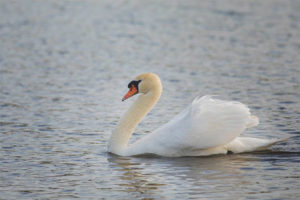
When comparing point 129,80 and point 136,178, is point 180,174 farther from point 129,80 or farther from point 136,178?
point 129,80

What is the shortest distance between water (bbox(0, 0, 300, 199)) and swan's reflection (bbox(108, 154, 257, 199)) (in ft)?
0.05

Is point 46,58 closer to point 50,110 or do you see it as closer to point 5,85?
point 5,85

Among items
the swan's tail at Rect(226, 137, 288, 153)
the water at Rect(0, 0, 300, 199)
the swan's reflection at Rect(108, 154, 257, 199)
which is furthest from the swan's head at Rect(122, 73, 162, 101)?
the swan's tail at Rect(226, 137, 288, 153)

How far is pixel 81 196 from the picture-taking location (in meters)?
7.95

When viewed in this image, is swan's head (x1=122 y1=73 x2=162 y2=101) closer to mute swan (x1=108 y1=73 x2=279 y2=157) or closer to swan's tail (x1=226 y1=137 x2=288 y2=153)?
mute swan (x1=108 y1=73 x2=279 y2=157)

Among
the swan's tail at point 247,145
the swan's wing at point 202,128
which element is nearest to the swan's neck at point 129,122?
the swan's wing at point 202,128

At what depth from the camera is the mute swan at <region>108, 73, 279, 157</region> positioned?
9602mm

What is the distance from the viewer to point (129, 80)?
1591cm

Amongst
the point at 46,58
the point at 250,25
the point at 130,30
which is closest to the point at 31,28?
the point at 130,30

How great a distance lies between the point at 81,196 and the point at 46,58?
11.0 meters

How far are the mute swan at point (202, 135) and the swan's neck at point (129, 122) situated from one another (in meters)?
0.02

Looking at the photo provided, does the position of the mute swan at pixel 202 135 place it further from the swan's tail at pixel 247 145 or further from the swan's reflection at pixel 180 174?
the swan's reflection at pixel 180 174

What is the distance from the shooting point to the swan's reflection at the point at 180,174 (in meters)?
8.16

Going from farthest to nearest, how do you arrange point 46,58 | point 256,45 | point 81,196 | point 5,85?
point 256,45 → point 46,58 → point 5,85 → point 81,196
